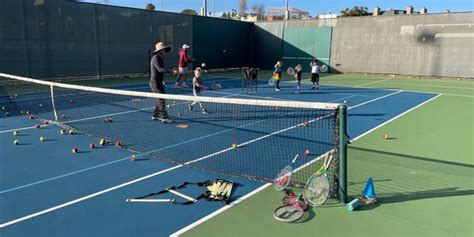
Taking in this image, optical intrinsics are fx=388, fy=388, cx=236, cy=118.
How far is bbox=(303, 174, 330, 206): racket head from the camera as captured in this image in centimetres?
491

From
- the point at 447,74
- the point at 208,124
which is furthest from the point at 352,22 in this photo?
the point at 208,124

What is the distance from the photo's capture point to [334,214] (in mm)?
4742

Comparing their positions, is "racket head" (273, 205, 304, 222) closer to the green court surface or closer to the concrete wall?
the green court surface

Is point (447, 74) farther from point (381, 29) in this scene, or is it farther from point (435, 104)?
point (435, 104)

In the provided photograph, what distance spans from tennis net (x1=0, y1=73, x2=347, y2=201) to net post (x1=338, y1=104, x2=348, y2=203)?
1cm

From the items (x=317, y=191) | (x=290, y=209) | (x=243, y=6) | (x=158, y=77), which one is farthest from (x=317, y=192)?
(x=243, y=6)

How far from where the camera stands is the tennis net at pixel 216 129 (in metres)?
6.09

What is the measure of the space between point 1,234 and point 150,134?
4.78 m

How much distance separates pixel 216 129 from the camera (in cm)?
941

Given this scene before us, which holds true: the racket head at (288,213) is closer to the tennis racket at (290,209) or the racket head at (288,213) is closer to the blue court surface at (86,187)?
the tennis racket at (290,209)

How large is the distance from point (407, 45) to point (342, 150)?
2388cm

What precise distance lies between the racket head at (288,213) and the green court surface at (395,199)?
8cm

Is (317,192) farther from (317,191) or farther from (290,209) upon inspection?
(290,209)

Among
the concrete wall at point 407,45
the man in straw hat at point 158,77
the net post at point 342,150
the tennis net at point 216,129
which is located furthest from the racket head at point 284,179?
the concrete wall at point 407,45
